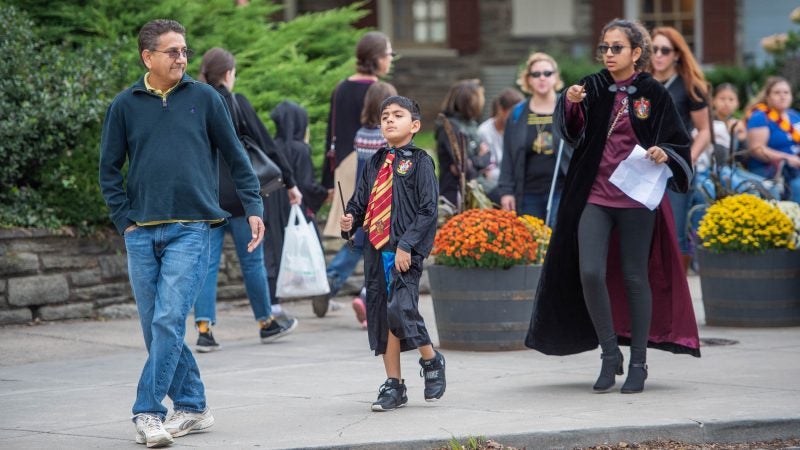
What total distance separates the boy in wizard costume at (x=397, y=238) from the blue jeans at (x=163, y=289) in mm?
923

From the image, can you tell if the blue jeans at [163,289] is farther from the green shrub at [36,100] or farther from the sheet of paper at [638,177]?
the green shrub at [36,100]

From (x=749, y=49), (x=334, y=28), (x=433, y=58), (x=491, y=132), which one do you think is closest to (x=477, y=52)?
(x=433, y=58)

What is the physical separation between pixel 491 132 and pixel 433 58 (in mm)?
11723

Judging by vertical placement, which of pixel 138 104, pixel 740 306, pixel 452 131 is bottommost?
pixel 740 306

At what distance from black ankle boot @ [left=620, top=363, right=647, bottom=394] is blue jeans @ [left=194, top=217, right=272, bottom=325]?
2.93 m

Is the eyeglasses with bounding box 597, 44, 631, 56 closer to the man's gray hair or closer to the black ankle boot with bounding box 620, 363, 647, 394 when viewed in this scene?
the black ankle boot with bounding box 620, 363, 647, 394

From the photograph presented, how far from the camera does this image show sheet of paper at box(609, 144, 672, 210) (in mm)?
6613

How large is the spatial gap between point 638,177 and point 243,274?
311 centimetres

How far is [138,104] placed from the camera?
18.6ft

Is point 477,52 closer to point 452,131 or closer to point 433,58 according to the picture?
point 433,58

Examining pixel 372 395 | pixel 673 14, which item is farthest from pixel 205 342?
pixel 673 14

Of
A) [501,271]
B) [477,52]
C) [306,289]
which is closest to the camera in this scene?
[501,271]

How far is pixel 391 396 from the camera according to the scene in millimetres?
6324

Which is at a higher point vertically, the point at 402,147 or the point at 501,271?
the point at 402,147
